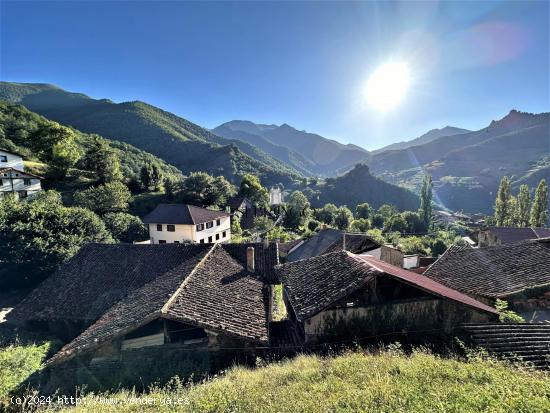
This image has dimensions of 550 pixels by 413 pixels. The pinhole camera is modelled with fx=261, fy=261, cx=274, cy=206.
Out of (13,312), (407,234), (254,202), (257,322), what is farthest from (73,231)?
(407,234)

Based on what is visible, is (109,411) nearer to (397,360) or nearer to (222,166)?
(397,360)

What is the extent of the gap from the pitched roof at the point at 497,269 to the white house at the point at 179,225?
102 ft

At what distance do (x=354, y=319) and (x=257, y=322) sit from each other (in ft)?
12.4

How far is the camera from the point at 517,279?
12562 mm

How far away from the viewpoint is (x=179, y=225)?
126 feet

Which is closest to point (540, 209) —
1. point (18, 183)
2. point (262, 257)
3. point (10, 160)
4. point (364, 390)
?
point (262, 257)

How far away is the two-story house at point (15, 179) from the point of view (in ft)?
127

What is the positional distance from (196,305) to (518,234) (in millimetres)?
36647

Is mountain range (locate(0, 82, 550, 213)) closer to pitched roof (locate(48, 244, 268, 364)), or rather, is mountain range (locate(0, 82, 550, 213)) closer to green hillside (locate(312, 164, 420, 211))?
Result: green hillside (locate(312, 164, 420, 211))

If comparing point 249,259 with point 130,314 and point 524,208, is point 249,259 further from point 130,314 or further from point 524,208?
point 524,208

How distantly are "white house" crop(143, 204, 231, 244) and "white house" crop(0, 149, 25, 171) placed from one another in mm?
27973

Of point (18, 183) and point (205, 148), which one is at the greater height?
point (205, 148)

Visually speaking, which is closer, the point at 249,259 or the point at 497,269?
the point at 497,269

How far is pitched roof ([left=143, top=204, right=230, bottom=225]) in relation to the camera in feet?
126
